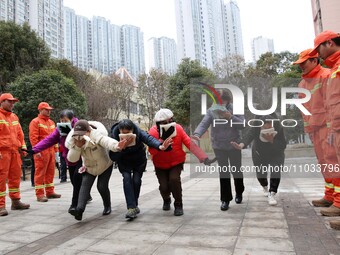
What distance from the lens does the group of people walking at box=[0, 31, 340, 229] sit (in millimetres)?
3846

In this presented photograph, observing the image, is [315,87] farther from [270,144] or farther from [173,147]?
[173,147]

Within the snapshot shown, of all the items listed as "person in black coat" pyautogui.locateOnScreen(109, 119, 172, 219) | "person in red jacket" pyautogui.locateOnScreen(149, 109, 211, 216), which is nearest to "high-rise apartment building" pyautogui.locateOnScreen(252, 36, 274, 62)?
"person in red jacket" pyautogui.locateOnScreen(149, 109, 211, 216)

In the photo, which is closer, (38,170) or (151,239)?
(151,239)

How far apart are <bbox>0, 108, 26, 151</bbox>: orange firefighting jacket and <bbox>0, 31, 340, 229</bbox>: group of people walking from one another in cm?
1

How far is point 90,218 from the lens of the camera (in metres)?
4.23

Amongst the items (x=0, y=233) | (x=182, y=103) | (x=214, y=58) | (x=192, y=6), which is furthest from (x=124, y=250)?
(x=192, y=6)

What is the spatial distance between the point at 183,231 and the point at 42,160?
11.9 feet

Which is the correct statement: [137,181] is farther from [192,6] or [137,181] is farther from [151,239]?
[192,6]

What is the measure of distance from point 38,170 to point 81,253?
11.3ft

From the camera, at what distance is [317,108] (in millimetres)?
4035

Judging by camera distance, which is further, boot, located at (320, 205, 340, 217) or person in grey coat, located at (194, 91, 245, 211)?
person in grey coat, located at (194, 91, 245, 211)

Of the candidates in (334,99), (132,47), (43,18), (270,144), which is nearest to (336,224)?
(334,99)

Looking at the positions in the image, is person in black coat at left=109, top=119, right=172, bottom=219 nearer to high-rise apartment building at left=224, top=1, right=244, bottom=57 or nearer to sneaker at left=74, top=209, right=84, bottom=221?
sneaker at left=74, top=209, right=84, bottom=221

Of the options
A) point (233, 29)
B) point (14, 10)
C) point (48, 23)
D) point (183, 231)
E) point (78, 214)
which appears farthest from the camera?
point (48, 23)
